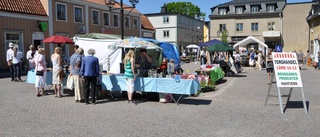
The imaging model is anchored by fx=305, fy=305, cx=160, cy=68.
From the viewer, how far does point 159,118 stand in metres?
7.26

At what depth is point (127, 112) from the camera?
793cm

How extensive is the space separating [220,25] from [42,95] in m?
49.0

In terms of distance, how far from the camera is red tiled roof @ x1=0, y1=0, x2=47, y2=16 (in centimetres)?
→ 2041

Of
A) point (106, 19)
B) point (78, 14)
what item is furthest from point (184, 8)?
point (78, 14)

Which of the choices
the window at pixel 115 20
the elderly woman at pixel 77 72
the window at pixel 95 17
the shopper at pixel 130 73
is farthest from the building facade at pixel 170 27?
the shopper at pixel 130 73

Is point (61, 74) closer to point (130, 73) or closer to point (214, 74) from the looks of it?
point (130, 73)

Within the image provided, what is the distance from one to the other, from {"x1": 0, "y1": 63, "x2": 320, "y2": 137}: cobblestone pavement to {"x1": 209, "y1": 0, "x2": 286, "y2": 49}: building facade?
45.5m

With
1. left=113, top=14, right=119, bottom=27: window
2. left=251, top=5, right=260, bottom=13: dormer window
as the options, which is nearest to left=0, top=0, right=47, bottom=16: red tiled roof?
left=113, top=14, right=119, bottom=27: window

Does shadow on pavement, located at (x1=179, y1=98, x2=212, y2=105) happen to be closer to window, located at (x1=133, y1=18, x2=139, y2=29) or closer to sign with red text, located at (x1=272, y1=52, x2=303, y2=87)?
sign with red text, located at (x1=272, y1=52, x2=303, y2=87)

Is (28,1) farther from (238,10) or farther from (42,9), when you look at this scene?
(238,10)

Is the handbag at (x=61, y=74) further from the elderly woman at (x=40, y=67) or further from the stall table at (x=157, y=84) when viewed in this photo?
the stall table at (x=157, y=84)

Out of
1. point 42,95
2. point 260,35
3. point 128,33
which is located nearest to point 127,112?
point 42,95

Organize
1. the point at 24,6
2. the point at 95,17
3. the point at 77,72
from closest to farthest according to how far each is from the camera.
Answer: the point at 77,72 < the point at 24,6 < the point at 95,17

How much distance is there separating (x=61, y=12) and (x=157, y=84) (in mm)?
19354
